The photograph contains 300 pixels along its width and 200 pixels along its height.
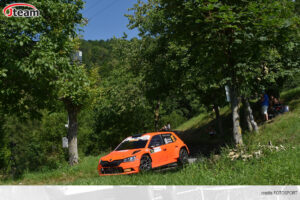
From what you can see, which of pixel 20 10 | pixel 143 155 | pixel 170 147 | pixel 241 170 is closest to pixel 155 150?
pixel 143 155

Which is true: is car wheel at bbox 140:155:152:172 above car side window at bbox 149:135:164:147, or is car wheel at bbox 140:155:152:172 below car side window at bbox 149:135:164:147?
below

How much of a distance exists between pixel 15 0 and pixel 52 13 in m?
1.22

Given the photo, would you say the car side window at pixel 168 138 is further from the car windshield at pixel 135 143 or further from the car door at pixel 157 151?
the car windshield at pixel 135 143

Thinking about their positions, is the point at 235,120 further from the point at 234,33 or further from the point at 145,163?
the point at 145,163

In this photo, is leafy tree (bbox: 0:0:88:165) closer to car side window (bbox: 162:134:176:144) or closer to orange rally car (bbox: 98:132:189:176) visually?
orange rally car (bbox: 98:132:189:176)

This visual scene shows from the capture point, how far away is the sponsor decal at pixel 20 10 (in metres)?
8.97

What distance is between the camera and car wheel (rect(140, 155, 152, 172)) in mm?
10056

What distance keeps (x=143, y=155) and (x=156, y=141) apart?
137cm

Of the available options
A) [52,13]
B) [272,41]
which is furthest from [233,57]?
[52,13]

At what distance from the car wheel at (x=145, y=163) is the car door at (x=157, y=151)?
0.24 meters

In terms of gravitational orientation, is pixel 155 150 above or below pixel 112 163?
above

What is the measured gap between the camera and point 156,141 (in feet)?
37.8

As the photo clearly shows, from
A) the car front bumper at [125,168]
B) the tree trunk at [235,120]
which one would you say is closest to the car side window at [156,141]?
the car front bumper at [125,168]

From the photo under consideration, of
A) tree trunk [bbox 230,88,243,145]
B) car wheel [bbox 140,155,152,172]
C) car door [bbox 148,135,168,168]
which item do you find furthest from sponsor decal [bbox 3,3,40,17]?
tree trunk [bbox 230,88,243,145]
